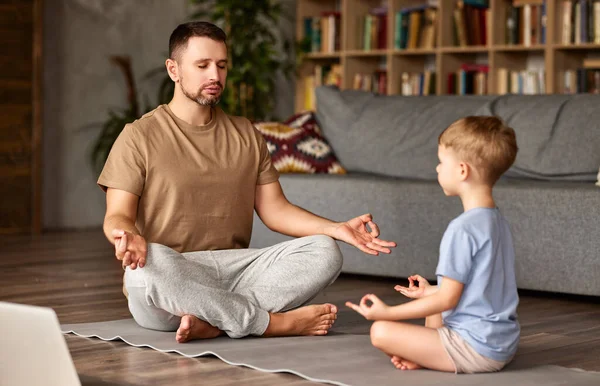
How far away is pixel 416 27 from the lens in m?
6.52

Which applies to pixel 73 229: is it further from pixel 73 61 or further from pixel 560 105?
pixel 560 105

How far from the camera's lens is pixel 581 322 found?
313 cm

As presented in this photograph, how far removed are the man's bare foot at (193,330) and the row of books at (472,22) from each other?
13.3 ft

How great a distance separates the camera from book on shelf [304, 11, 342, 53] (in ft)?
22.9

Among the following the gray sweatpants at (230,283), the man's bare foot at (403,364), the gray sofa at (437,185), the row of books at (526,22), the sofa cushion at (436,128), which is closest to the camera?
the man's bare foot at (403,364)

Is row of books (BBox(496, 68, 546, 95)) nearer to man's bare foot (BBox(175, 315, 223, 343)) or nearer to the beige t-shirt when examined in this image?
the beige t-shirt

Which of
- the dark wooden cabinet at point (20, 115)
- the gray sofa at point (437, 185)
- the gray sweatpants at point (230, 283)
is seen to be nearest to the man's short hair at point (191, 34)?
the gray sweatpants at point (230, 283)

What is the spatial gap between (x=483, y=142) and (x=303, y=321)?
0.80 metres

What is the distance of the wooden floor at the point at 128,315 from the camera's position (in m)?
2.28

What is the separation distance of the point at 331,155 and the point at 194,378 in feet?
8.36

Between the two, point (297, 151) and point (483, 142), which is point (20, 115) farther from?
point (483, 142)

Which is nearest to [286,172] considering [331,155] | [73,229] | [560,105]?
[331,155]

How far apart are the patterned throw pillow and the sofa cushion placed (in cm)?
9

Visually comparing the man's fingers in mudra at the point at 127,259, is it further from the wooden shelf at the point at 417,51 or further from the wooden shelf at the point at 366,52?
the wooden shelf at the point at 366,52
